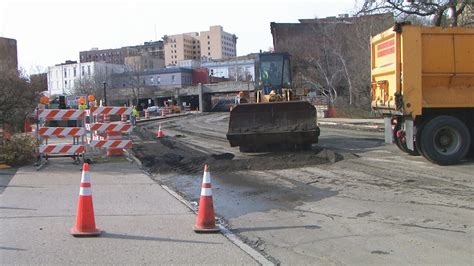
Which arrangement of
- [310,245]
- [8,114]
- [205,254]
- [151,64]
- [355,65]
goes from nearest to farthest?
1. [205,254]
2. [310,245]
3. [8,114]
4. [355,65]
5. [151,64]

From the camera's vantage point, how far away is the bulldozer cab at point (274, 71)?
20.2 m

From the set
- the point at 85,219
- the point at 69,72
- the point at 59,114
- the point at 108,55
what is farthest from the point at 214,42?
the point at 85,219

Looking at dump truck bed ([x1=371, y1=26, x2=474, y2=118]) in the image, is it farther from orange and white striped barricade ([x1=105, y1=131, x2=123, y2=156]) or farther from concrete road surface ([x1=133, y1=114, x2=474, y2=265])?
orange and white striped barricade ([x1=105, y1=131, x2=123, y2=156])

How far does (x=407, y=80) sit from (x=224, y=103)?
96.9m

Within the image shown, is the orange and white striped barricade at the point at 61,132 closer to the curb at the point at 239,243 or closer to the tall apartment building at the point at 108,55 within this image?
the curb at the point at 239,243

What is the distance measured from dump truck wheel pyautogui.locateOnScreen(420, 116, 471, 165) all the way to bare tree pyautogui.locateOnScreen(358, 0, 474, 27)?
1444 centimetres

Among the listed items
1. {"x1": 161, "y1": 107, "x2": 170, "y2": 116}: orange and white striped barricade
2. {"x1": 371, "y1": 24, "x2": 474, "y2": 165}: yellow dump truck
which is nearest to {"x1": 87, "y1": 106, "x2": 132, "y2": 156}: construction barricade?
{"x1": 371, "y1": 24, "x2": 474, "y2": 165}: yellow dump truck

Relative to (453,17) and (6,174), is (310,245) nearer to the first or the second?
(6,174)

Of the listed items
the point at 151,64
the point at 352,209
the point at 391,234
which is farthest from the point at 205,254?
the point at 151,64

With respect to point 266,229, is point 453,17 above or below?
above

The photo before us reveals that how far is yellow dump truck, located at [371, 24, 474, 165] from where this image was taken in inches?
492

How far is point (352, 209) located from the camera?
847 cm

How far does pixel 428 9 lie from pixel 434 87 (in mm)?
15945

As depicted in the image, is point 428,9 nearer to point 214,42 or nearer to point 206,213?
point 206,213
